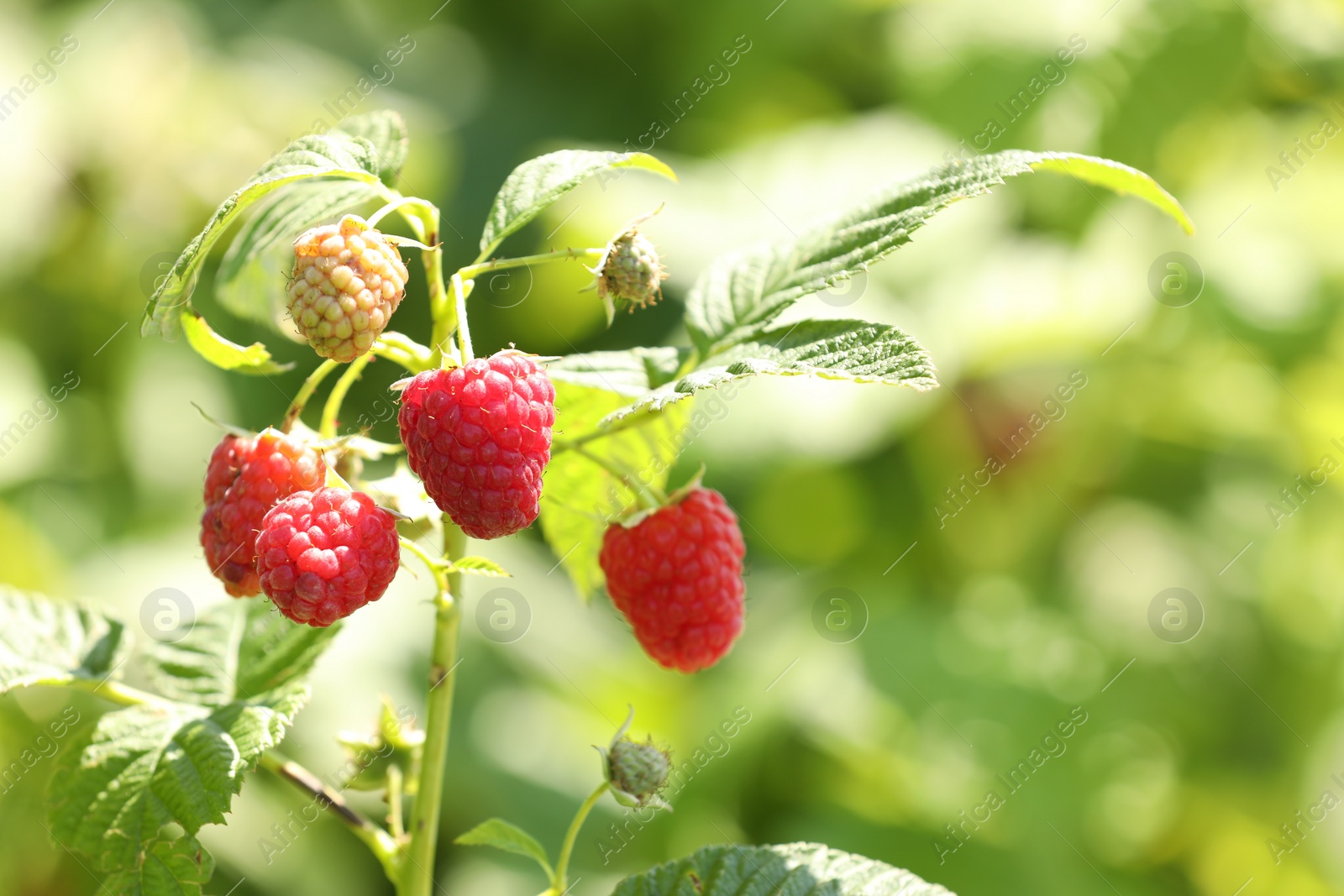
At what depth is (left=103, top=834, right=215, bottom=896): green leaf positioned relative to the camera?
4.58 feet

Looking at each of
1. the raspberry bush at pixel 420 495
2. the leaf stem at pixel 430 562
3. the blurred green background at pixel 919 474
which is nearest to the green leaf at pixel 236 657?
the raspberry bush at pixel 420 495

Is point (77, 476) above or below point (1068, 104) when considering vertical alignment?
below

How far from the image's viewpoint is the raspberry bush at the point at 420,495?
1.24 meters

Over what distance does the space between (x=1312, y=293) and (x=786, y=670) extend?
7.35 ft

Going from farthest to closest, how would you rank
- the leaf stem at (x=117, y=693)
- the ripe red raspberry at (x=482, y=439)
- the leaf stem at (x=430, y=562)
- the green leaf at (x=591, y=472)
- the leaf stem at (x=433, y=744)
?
1. the green leaf at (x=591, y=472)
2. the leaf stem at (x=117, y=693)
3. the leaf stem at (x=433, y=744)
4. the leaf stem at (x=430, y=562)
5. the ripe red raspberry at (x=482, y=439)

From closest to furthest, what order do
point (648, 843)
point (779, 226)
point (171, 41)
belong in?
1. point (648, 843)
2. point (779, 226)
3. point (171, 41)

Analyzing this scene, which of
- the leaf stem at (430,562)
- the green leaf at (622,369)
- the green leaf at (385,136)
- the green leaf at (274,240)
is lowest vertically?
the leaf stem at (430,562)

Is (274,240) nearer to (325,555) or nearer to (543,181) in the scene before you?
(543,181)

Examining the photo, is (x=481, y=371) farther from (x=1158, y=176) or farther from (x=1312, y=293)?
(x=1312, y=293)

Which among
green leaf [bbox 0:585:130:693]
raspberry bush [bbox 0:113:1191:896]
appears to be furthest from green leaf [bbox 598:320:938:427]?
green leaf [bbox 0:585:130:693]

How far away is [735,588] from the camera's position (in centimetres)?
171

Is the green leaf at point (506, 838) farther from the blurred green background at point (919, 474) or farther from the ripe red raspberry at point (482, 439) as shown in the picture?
the blurred green background at point (919, 474)

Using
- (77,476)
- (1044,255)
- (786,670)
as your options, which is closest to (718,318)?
(786,670)

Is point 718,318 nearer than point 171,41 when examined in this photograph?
Yes
